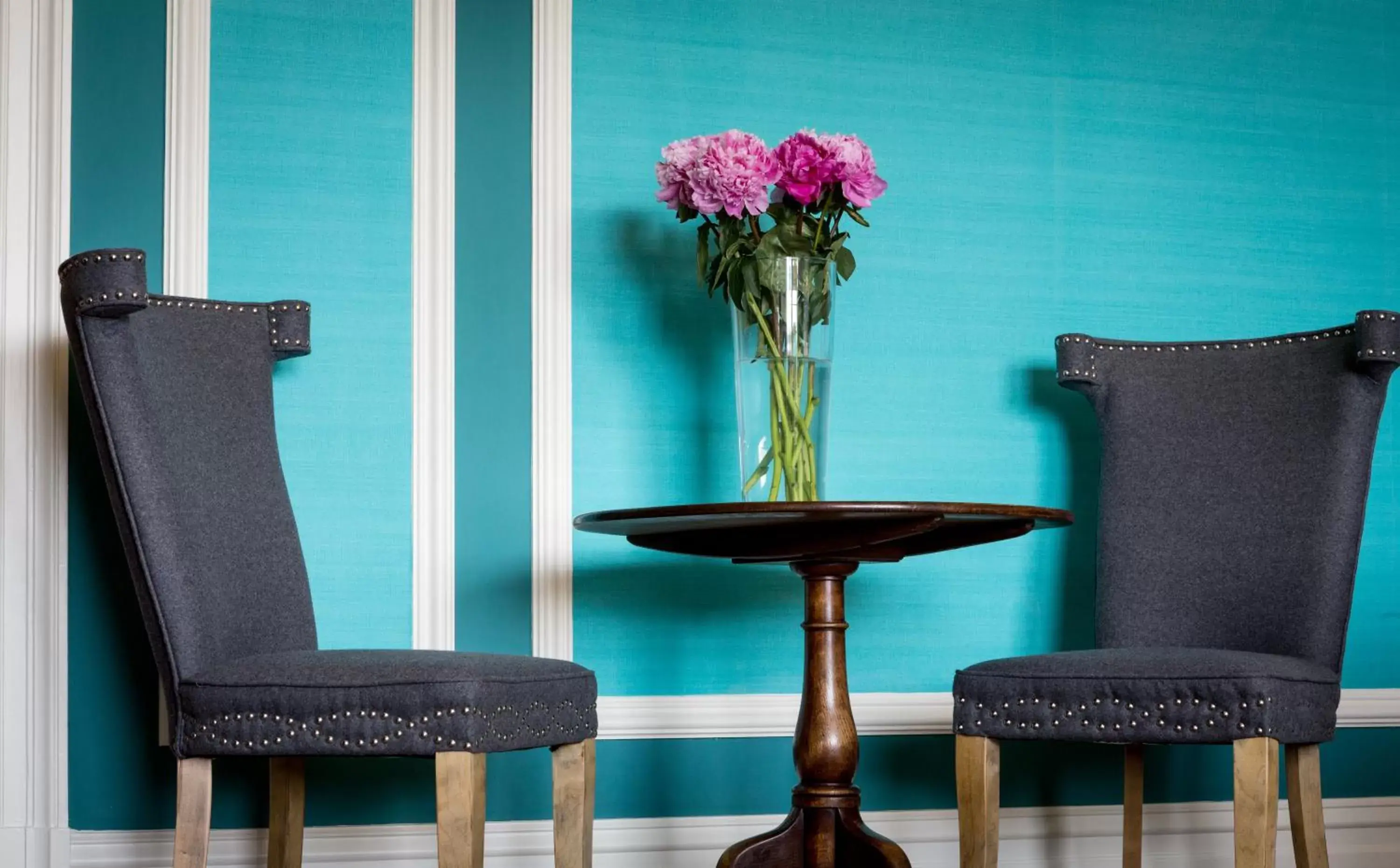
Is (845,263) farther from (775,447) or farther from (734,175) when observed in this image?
(775,447)

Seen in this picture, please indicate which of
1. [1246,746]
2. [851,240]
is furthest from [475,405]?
[1246,746]

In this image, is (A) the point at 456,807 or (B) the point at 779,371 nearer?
(A) the point at 456,807

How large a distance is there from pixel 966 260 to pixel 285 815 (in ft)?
5.58

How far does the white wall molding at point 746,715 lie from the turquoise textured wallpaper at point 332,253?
17.6 inches

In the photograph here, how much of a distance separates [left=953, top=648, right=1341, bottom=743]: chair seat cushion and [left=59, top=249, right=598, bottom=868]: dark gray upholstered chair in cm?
63

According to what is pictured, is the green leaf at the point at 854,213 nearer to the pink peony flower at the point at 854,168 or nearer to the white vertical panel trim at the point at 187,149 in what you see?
the pink peony flower at the point at 854,168

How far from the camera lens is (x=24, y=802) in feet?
7.89

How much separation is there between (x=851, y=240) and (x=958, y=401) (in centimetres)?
40

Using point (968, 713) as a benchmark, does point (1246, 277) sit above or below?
above

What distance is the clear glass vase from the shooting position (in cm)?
219

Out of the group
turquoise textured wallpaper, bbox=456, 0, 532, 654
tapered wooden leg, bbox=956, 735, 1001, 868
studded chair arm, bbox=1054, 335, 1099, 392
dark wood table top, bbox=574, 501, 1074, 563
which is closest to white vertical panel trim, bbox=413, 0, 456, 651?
turquoise textured wallpaper, bbox=456, 0, 532, 654

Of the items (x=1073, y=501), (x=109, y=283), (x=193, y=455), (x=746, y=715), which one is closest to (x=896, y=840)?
(x=746, y=715)

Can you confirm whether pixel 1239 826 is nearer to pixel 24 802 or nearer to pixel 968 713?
pixel 968 713

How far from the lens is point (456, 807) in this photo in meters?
1.75
